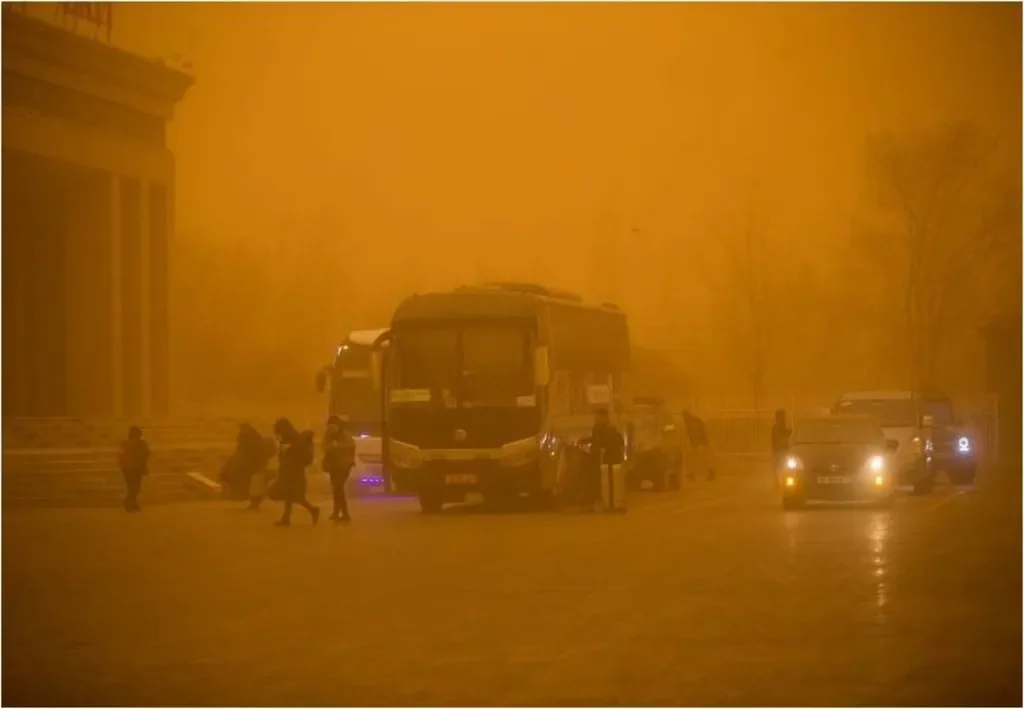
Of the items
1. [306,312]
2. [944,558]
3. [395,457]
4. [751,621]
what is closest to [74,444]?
[395,457]

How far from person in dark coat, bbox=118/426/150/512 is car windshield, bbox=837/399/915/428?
1287 cm

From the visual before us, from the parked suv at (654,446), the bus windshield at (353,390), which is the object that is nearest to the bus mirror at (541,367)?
the parked suv at (654,446)

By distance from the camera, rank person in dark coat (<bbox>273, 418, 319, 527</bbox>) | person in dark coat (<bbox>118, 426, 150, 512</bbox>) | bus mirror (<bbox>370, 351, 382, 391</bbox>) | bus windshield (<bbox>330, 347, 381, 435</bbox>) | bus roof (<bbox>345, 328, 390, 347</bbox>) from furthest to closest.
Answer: bus roof (<bbox>345, 328, 390, 347</bbox>) < bus windshield (<bbox>330, 347, 381, 435</bbox>) < bus mirror (<bbox>370, 351, 382, 391</bbox>) < person in dark coat (<bbox>118, 426, 150, 512</bbox>) < person in dark coat (<bbox>273, 418, 319, 527</bbox>)

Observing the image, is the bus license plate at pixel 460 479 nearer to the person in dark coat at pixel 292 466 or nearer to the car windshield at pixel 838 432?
the person in dark coat at pixel 292 466

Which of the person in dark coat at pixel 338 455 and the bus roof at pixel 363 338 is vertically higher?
the bus roof at pixel 363 338

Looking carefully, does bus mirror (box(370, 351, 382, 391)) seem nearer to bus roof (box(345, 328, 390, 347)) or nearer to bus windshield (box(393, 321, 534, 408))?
A: bus windshield (box(393, 321, 534, 408))

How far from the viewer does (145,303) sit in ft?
208

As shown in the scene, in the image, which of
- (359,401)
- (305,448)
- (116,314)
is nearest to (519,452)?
(305,448)

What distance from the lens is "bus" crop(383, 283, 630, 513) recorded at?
104ft

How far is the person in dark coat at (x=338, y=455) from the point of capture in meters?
29.0

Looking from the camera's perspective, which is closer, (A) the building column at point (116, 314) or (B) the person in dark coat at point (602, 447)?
(B) the person in dark coat at point (602, 447)

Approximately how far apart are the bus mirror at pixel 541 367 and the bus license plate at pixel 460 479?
1.91 metres

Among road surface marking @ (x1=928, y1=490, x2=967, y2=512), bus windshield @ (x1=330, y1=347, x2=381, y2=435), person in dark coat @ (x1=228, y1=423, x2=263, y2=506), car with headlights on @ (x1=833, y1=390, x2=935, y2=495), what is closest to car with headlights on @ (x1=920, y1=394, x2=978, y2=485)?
car with headlights on @ (x1=833, y1=390, x2=935, y2=495)

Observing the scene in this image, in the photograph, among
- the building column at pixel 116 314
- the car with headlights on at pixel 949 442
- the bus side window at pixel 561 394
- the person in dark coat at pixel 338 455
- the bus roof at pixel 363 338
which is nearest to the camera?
the person in dark coat at pixel 338 455
